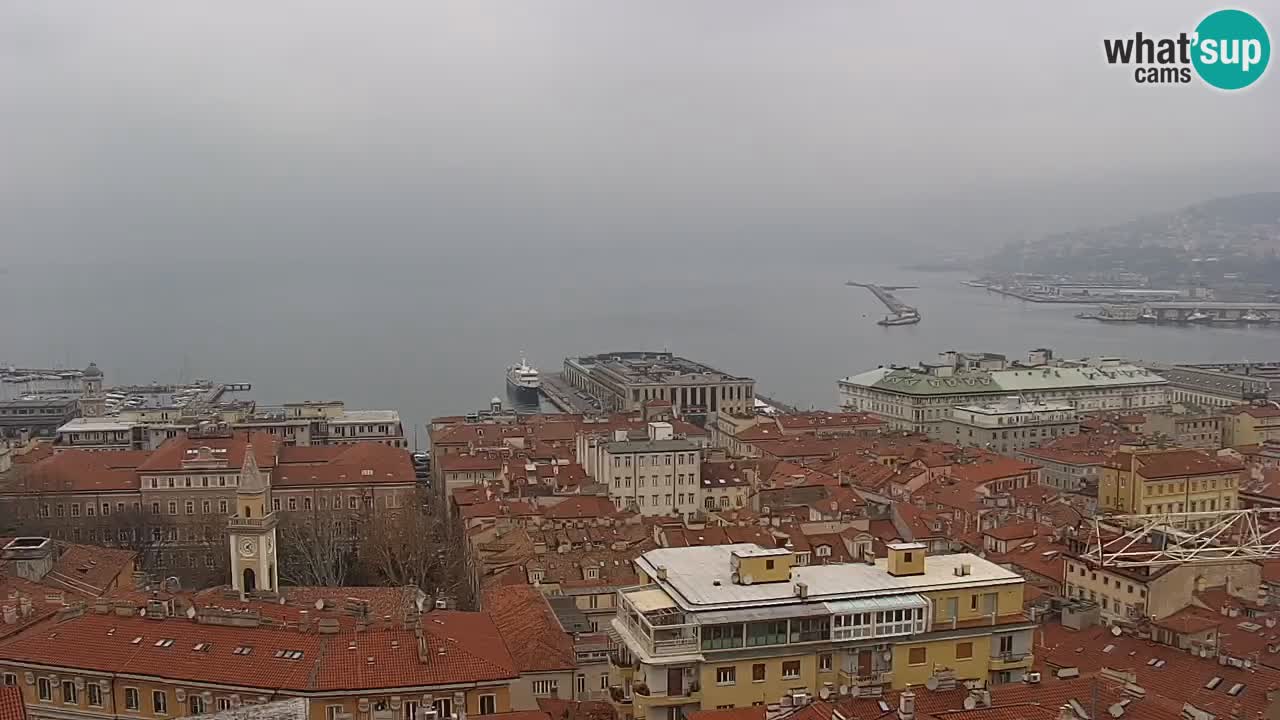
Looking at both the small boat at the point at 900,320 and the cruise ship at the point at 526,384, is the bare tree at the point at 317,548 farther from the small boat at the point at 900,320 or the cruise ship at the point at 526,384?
the small boat at the point at 900,320

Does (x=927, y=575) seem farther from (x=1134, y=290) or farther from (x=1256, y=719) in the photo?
(x=1134, y=290)

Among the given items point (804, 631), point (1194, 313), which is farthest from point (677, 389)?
point (1194, 313)

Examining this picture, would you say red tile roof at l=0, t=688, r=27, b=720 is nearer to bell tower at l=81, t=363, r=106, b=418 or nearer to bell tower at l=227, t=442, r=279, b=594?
bell tower at l=227, t=442, r=279, b=594

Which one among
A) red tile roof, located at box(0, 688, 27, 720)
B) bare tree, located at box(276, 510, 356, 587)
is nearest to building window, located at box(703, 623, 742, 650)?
red tile roof, located at box(0, 688, 27, 720)

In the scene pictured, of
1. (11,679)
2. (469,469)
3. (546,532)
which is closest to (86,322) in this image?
(469,469)

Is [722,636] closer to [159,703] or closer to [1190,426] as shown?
[159,703]
